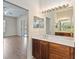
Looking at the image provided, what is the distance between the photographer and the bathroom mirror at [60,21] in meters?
3.06

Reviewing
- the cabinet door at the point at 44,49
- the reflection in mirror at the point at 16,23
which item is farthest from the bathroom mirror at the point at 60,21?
the reflection in mirror at the point at 16,23

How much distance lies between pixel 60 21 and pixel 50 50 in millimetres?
1057

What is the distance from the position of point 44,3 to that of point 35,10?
1.58 feet

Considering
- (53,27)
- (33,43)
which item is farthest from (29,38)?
(53,27)

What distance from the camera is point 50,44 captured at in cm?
294

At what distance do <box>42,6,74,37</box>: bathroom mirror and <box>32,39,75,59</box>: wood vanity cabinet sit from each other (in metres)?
0.59

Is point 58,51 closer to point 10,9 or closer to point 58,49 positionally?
point 58,49

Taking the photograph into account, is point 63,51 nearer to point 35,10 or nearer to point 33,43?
point 33,43

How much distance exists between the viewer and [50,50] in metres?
2.95

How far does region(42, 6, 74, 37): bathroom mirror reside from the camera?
10.1 ft

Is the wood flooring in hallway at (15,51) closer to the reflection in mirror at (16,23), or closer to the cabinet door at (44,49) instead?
the reflection in mirror at (16,23)

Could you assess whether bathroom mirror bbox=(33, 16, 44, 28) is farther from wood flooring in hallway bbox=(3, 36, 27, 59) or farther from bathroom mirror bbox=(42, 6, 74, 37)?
wood flooring in hallway bbox=(3, 36, 27, 59)

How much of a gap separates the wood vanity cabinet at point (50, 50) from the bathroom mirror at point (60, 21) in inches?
23.2

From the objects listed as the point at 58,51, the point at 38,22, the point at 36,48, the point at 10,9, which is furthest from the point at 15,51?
the point at 58,51
